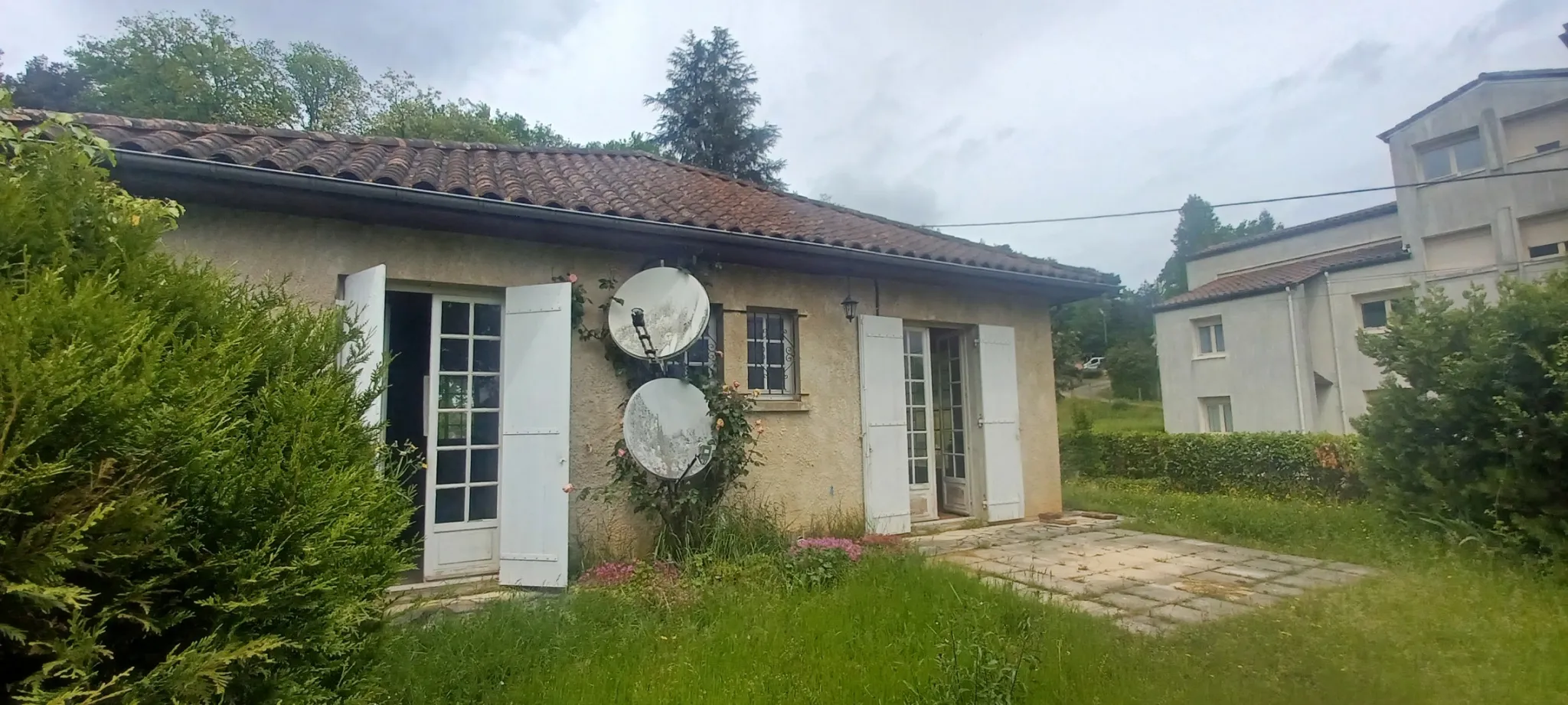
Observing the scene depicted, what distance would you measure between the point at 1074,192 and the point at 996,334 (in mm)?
5585

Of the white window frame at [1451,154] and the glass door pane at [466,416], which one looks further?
the white window frame at [1451,154]

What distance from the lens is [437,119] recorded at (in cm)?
2153

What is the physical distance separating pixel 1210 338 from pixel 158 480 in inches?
847

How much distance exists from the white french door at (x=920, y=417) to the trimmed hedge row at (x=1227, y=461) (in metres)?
5.50

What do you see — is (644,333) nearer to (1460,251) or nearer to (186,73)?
(1460,251)

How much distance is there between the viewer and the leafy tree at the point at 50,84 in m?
18.0

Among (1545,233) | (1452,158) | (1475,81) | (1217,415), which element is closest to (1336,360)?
(1217,415)

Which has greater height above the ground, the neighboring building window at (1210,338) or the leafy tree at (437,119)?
the leafy tree at (437,119)

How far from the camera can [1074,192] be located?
11797 mm

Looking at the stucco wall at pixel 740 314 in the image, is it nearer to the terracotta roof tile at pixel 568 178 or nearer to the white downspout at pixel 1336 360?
the terracotta roof tile at pixel 568 178

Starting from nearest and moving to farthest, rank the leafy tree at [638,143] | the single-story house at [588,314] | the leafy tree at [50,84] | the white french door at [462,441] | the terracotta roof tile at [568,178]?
the terracotta roof tile at [568,178], the single-story house at [588,314], the white french door at [462,441], the leafy tree at [50,84], the leafy tree at [638,143]

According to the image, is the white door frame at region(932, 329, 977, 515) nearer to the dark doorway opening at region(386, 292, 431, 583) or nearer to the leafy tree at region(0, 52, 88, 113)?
the dark doorway opening at region(386, 292, 431, 583)

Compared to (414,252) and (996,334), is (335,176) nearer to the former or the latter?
(414,252)

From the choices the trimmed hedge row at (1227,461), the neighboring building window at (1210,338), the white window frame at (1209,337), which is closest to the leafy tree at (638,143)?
the white window frame at (1209,337)
